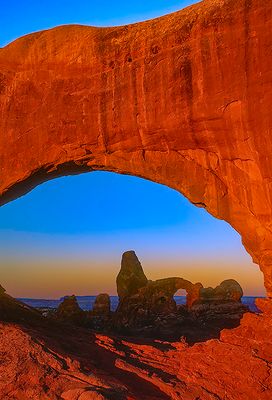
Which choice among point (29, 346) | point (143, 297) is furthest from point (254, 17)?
point (143, 297)

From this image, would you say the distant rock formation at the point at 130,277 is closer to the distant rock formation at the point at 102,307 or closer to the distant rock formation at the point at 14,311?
the distant rock formation at the point at 102,307

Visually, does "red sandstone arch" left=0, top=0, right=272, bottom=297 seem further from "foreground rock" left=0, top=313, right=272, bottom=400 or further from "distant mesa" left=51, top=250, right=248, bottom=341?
"distant mesa" left=51, top=250, right=248, bottom=341

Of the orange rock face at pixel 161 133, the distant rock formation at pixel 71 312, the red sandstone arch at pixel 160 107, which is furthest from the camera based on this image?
the distant rock formation at pixel 71 312

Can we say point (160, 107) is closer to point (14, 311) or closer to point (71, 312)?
point (14, 311)

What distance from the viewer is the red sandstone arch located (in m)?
12.4

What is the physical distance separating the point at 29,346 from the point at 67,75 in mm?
9464

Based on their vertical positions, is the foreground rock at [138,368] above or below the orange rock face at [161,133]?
below

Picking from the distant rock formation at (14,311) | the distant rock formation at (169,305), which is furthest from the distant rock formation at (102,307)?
the distant rock formation at (14,311)

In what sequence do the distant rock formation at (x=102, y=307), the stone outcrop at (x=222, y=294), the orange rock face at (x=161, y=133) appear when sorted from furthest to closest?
the stone outcrop at (x=222, y=294) → the distant rock formation at (x=102, y=307) → the orange rock face at (x=161, y=133)

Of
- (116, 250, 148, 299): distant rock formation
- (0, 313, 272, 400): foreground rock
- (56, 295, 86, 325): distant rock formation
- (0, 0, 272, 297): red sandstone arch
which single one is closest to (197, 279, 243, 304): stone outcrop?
(116, 250, 148, 299): distant rock formation

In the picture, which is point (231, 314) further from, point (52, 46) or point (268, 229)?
point (52, 46)

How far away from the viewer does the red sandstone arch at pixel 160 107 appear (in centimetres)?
1240

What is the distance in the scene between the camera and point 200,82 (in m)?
13.0

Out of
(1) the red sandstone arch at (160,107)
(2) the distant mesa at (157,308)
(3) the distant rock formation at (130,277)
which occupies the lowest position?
(2) the distant mesa at (157,308)
